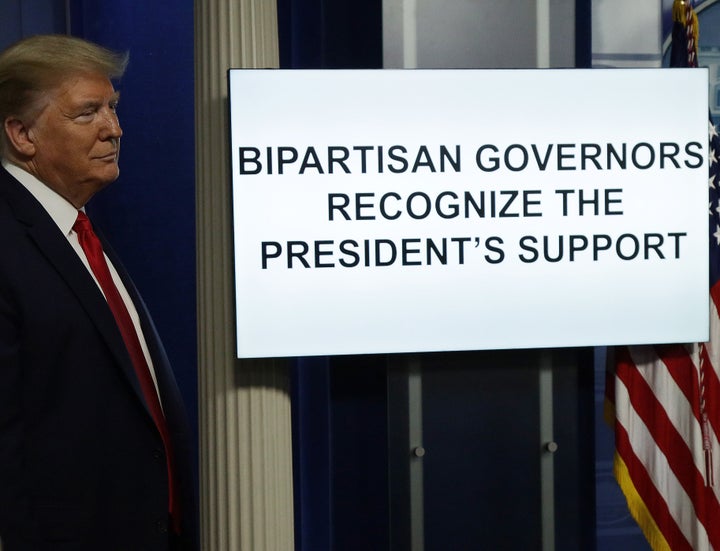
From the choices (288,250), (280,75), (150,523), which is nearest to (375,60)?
(280,75)

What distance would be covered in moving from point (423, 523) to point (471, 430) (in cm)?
29

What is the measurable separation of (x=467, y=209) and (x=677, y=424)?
872mm

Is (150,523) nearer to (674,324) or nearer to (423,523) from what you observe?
(423,523)

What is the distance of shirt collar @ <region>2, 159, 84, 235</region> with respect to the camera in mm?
1853

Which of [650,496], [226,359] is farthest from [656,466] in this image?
[226,359]

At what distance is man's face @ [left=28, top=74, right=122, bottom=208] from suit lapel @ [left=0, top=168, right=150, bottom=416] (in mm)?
83

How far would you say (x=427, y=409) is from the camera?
2.72m

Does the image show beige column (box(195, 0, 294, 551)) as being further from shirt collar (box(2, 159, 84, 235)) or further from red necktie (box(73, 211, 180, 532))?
shirt collar (box(2, 159, 84, 235))

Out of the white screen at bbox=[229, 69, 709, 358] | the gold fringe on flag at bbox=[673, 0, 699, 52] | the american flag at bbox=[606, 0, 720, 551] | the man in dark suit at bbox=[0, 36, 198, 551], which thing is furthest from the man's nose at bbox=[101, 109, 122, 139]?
the gold fringe on flag at bbox=[673, 0, 699, 52]

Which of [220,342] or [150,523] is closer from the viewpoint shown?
[150,523]

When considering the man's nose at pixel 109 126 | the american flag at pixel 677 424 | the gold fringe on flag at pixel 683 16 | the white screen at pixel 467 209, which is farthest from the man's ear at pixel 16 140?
the gold fringe on flag at pixel 683 16

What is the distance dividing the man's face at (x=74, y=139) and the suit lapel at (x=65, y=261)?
3.3 inches

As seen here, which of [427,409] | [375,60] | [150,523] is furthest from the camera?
[375,60]

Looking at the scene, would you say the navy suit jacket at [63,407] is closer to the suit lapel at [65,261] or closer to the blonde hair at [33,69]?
the suit lapel at [65,261]
